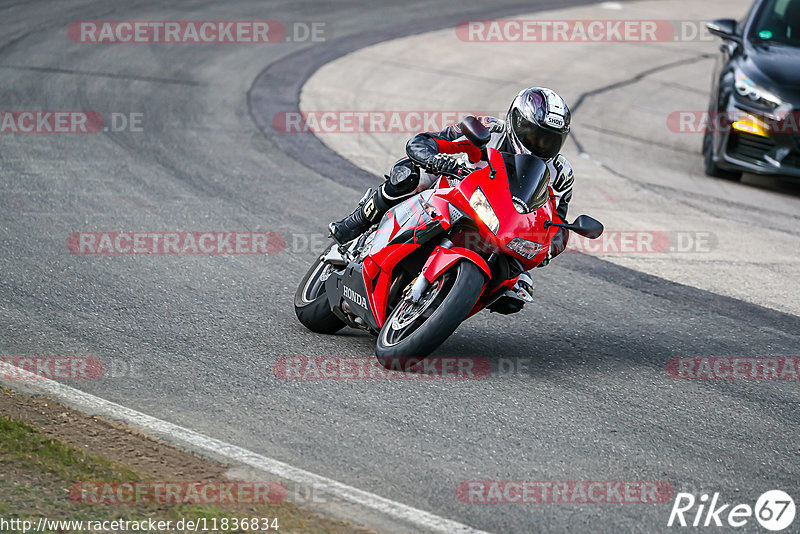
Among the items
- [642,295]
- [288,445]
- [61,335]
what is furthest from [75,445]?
[642,295]

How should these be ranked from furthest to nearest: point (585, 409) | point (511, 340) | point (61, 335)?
point (511, 340) < point (61, 335) < point (585, 409)

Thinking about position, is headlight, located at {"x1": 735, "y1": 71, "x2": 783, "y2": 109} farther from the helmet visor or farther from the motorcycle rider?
the helmet visor

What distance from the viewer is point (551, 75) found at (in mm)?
15719

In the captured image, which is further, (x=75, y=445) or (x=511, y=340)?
(x=511, y=340)

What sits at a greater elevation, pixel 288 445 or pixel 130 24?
pixel 130 24

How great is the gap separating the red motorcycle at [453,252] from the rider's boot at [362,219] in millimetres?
149

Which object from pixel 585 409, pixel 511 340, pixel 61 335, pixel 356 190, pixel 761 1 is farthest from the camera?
pixel 761 1

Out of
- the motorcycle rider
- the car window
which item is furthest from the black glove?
the car window

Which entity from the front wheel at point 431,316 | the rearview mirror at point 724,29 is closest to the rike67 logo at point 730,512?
the front wheel at point 431,316

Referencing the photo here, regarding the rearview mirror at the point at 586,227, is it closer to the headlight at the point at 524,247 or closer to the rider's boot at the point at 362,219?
the headlight at the point at 524,247

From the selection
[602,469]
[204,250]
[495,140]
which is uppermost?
[495,140]

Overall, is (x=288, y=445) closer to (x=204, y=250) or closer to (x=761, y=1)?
(x=204, y=250)

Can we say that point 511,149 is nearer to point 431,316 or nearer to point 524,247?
point 524,247

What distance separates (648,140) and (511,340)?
731cm
